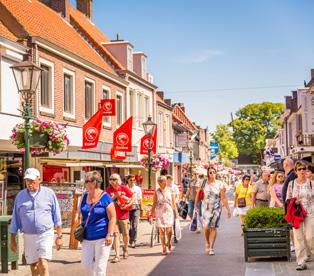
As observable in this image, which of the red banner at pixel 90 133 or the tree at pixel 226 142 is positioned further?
the tree at pixel 226 142

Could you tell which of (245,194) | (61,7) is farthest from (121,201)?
(61,7)

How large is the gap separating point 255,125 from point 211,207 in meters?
84.4

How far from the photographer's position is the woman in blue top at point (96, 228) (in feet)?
23.6

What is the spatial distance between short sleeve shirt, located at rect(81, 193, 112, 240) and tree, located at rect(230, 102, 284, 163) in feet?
290

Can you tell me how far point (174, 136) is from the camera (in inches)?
1779

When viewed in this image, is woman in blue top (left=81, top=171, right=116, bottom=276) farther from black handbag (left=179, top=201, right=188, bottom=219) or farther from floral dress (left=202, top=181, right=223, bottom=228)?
black handbag (left=179, top=201, right=188, bottom=219)

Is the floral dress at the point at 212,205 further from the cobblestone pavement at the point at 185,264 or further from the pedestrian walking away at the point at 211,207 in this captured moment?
the cobblestone pavement at the point at 185,264

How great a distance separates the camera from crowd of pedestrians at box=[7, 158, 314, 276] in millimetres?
7250

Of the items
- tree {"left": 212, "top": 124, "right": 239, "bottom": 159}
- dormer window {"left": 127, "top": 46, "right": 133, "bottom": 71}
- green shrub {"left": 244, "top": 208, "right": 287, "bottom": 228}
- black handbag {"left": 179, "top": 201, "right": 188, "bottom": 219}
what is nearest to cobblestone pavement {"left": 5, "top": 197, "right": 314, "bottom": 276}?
green shrub {"left": 244, "top": 208, "right": 287, "bottom": 228}

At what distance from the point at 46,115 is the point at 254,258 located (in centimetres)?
1137

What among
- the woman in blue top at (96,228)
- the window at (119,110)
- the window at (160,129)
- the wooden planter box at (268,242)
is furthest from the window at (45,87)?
the window at (160,129)

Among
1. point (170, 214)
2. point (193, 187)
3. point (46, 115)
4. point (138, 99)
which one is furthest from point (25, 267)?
point (138, 99)

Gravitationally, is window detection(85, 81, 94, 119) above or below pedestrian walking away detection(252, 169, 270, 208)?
above

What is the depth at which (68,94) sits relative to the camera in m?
23.0
